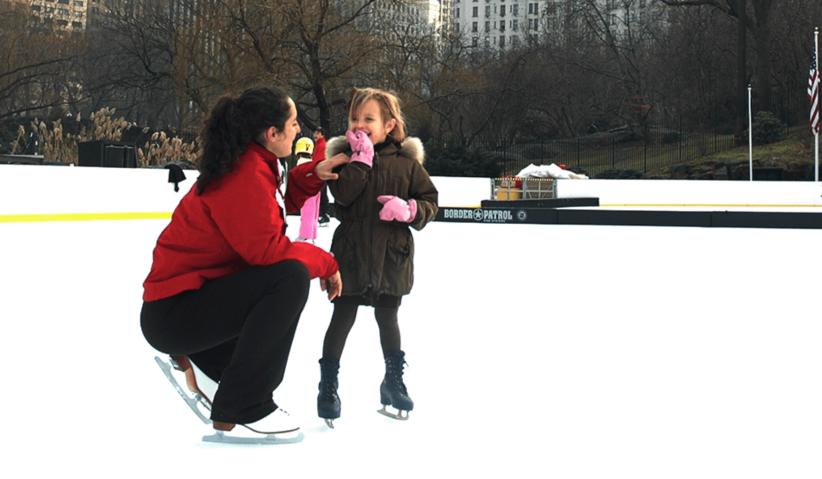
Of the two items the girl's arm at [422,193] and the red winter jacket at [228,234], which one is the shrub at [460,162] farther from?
the red winter jacket at [228,234]

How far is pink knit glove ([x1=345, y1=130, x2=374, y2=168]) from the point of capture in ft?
8.14

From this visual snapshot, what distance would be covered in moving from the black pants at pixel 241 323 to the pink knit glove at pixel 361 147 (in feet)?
1.45

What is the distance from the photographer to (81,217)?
38.6 feet

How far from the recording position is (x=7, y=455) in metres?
2.24

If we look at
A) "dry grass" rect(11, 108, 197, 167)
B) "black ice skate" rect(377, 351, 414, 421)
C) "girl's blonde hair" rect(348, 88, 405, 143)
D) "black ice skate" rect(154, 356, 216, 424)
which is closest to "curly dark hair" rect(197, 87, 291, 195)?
"girl's blonde hair" rect(348, 88, 405, 143)

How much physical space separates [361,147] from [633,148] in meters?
21.3

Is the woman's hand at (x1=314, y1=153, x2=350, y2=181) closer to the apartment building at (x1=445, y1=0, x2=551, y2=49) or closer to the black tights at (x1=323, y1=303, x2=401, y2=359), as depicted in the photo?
the black tights at (x1=323, y1=303, x2=401, y2=359)

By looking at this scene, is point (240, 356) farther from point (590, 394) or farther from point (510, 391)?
point (590, 394)

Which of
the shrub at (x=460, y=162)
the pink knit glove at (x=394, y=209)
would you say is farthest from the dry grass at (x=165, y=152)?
the pink knit glove at (x=394, y=209)

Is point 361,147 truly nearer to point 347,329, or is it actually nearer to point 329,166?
point 329,166

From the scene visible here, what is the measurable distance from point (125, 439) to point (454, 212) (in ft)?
39.1

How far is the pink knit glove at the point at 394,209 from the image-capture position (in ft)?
8.11

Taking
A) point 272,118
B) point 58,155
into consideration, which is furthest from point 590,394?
point 58,155

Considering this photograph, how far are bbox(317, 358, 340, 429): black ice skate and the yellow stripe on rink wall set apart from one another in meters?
9.85
